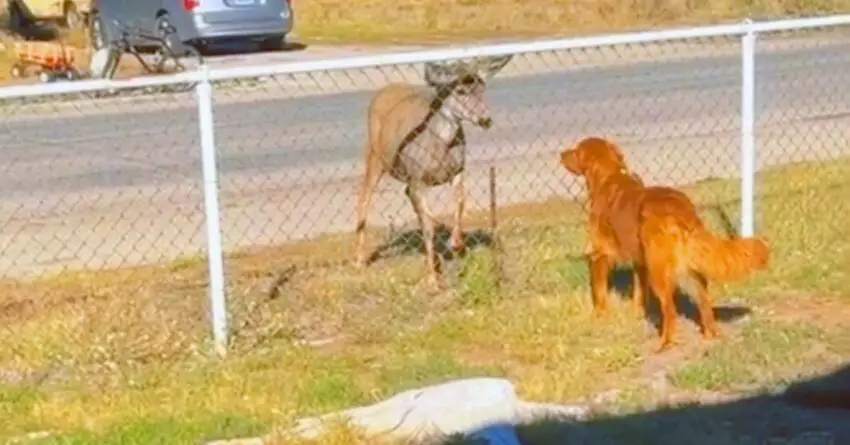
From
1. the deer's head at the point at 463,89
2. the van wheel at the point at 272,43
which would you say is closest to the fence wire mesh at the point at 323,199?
the deer's head at the point at 463,89

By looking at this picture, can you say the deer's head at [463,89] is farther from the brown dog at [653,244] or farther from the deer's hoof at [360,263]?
the deer's hoof at [360,263]

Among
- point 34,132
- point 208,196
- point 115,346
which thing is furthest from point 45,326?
point 34,132

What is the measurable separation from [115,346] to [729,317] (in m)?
2.86

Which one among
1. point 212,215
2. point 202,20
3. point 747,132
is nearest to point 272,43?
point 202,20

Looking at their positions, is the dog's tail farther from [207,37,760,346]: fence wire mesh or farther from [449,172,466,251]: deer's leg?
[449,172,466,251]: deer's leg

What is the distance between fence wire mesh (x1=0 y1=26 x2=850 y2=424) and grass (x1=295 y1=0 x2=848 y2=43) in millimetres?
9505

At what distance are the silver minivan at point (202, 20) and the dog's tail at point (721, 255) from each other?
62.2 ft

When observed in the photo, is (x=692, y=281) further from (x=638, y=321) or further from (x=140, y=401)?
(x=140, y=401)

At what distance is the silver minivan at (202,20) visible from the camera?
26.0 meters

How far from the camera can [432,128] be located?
8953 mm

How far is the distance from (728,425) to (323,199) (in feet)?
21.6

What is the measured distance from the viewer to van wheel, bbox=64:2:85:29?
33.8 metres

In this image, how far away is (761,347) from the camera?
7523 millimetres

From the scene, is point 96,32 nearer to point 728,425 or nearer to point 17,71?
point 17,71
